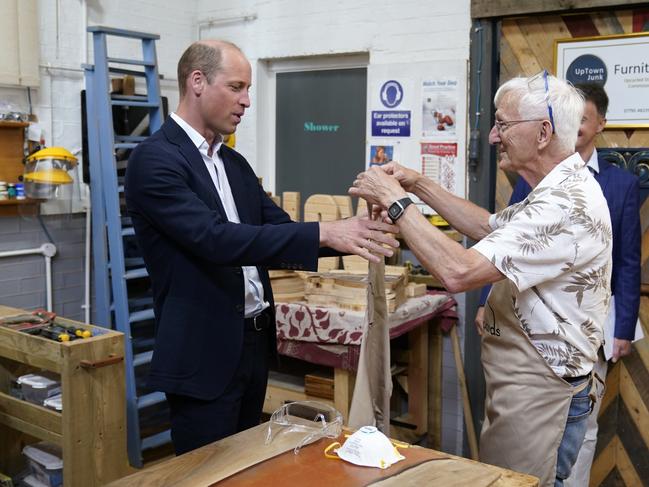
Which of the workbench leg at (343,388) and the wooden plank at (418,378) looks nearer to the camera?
the workbench leg at (343,388)

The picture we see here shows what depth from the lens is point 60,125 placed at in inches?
174

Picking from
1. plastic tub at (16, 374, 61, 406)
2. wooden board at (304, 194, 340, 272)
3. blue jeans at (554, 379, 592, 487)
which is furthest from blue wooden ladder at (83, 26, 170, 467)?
blue jeans at (554, 379, 592, 487)

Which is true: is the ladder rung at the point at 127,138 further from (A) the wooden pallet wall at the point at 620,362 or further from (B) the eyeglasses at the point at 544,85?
(B) the eyeglasses at the point at 544,85

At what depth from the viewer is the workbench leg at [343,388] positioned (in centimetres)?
356

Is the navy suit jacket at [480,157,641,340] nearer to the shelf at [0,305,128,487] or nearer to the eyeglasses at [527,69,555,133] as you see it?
the eyeglasses at [527,69,555,133]

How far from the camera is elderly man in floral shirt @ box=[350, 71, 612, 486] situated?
6.28 feet

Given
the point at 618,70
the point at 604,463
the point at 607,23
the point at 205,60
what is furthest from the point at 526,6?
the point at 604,463

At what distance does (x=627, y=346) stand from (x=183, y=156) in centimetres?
221

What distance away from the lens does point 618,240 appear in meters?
3.16

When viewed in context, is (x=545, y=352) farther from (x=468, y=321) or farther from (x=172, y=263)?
(x=468, y=321)

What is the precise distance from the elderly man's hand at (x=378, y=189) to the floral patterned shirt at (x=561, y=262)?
317mm

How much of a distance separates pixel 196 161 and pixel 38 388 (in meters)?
1.74

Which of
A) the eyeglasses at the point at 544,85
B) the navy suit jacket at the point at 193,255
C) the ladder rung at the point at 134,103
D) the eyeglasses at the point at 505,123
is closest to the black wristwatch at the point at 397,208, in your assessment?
the navy suit jacket at the point at 193,255

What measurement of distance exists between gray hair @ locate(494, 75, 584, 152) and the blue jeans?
0.72m
